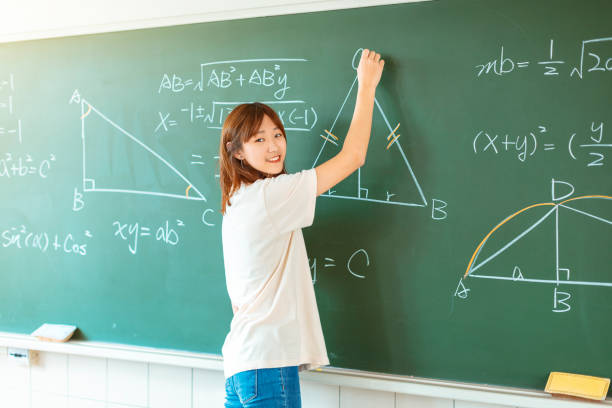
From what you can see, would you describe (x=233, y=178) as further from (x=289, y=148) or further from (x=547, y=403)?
(x=547, y=403)

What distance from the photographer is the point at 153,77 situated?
2275 millimetres

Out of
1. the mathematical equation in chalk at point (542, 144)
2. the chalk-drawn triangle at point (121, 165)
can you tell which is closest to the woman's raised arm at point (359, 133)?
the mathematical equation in chalk at point (542, 144)

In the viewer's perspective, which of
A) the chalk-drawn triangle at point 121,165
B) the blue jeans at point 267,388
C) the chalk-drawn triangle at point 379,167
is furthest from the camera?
the chalk-drawn triangle at point 121,165

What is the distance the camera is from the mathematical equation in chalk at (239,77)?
2074 mm

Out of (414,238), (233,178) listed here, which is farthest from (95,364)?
(414,238)

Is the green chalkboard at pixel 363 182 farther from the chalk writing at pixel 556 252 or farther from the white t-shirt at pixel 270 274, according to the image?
the white t-shirt at pixel 270 274

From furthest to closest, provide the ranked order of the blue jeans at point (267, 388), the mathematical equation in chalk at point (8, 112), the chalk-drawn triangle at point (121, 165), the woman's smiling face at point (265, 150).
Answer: the mathematical equation in chalk at point (8, 112) < the chalk-drawn triangle at point (121, 165) < the woman's smiling face at point (265, 150) < the blue jeans at point (267, 388)

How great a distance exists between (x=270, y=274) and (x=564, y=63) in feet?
4.15

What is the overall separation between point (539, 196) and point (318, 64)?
0.98 m

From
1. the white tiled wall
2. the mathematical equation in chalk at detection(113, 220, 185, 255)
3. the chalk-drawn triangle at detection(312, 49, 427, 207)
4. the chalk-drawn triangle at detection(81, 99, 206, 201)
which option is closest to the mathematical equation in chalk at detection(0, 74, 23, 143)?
the chalk-drawn triangle at detection(81, 99, 206, 201)

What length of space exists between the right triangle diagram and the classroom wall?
460mm

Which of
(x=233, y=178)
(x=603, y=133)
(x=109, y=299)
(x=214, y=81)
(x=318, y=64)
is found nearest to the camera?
(x=603, y=133)

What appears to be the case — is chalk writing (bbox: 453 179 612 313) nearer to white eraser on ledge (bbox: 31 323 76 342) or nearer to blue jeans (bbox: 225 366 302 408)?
blue jeans (bbox: 225 366 302 408)

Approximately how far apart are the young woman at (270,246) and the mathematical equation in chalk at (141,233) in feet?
1.65
